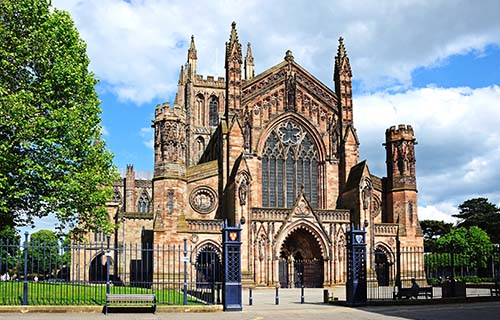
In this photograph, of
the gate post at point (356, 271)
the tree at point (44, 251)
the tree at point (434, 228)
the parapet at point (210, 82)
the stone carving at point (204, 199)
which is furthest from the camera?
the tree at point (434, 228)

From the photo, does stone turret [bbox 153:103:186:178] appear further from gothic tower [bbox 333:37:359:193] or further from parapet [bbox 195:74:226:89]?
parapet [bbox 195:74:226:89]

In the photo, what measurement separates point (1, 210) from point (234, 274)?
11371 millimetres

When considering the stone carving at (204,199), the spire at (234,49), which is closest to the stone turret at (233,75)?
the spire at (234,49)

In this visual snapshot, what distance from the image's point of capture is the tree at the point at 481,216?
74137 millimetres

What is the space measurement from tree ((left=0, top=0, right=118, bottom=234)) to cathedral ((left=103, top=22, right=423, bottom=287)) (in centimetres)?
995

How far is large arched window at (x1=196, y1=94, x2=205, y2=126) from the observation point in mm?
72250

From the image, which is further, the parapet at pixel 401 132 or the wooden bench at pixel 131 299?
the parapet at pixel 401 132

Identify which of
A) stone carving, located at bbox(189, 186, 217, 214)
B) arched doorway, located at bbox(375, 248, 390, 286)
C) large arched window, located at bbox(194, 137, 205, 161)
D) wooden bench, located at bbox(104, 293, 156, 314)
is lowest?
arched doorway, located at bbox(375, 248, 390, 286)

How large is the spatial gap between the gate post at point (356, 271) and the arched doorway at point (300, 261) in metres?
17.0

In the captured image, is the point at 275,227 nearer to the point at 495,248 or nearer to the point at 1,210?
the point at 495,248

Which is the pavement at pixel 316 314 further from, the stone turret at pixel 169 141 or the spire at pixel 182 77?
the spire at pixel 182 77

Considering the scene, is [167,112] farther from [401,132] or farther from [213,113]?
[213,113]

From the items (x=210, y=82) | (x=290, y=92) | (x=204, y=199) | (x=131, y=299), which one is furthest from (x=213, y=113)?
(x=131, y=299)

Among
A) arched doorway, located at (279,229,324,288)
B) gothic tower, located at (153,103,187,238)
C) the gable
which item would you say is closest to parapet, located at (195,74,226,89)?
the gable
